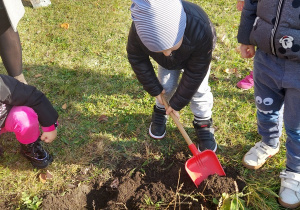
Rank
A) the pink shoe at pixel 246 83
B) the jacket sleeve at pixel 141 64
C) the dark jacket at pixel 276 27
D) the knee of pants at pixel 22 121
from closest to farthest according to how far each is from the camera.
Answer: the dark jacket at pixel 276 27
the jacket sleeve at pixel 141 64
the knee of pants at pixel 22 121
the pink shoe at pixel 246 83

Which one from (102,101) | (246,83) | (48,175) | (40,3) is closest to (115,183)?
(48,175)

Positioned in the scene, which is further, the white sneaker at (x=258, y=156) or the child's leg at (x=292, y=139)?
the white sneaker at (x=258, y=156)

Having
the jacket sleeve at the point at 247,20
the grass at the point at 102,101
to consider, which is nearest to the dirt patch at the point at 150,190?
the grass at the point at 102,101

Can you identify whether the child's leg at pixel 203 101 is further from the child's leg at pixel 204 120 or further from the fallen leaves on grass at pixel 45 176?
the fallen leaves on grass at pixel 45 176

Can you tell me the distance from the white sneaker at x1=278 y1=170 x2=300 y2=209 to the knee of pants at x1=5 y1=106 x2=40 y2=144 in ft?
6.51

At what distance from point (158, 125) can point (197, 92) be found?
0.55 metres

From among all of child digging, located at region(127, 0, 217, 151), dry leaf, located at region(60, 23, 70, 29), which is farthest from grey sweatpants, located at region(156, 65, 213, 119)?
dry leaf, located at region(60, 23, 70, 29)

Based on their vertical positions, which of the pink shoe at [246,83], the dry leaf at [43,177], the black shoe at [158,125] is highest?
the pink shoe at [246,83]

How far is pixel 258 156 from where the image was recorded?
264 cm

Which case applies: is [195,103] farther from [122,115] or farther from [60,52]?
[60,52]

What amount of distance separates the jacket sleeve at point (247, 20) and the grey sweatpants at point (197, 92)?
0.46 m

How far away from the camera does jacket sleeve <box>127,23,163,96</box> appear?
2.28 m

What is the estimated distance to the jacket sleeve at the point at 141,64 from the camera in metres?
2.28

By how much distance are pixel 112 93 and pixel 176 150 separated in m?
1.07
